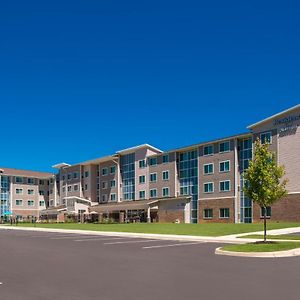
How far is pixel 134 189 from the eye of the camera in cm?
7450

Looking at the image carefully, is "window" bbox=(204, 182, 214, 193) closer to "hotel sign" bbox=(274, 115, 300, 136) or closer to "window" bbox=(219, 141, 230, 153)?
"window" bbox=(219, 141, 230, 153)

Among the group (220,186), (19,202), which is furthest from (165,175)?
(19,202)

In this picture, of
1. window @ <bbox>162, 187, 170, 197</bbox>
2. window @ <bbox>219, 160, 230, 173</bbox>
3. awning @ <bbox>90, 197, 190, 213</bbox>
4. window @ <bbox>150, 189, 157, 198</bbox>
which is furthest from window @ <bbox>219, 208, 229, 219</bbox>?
window @ <bbox>150, 189, 157, 198</bbox>

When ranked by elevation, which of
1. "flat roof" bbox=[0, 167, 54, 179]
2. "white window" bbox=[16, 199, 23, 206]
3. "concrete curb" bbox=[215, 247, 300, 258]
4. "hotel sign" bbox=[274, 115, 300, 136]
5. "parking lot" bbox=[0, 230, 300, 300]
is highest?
"hotel sign" bbox=[274, 115, 300, 136]

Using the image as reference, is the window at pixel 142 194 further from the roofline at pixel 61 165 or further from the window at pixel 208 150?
the roofline at pixel 61 165

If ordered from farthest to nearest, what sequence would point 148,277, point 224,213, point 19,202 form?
point 19,202 < point 224,213 < point 148,277

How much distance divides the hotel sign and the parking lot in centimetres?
3392

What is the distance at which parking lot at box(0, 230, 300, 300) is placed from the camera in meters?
9.71

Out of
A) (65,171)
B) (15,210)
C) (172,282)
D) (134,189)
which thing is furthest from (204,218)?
(15,210)

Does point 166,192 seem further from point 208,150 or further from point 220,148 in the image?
point 220,148

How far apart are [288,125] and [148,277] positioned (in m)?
40.3

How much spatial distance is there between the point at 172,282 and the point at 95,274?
2614 mm

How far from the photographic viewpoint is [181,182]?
6488cm

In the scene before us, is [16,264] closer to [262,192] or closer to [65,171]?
[262,192]
